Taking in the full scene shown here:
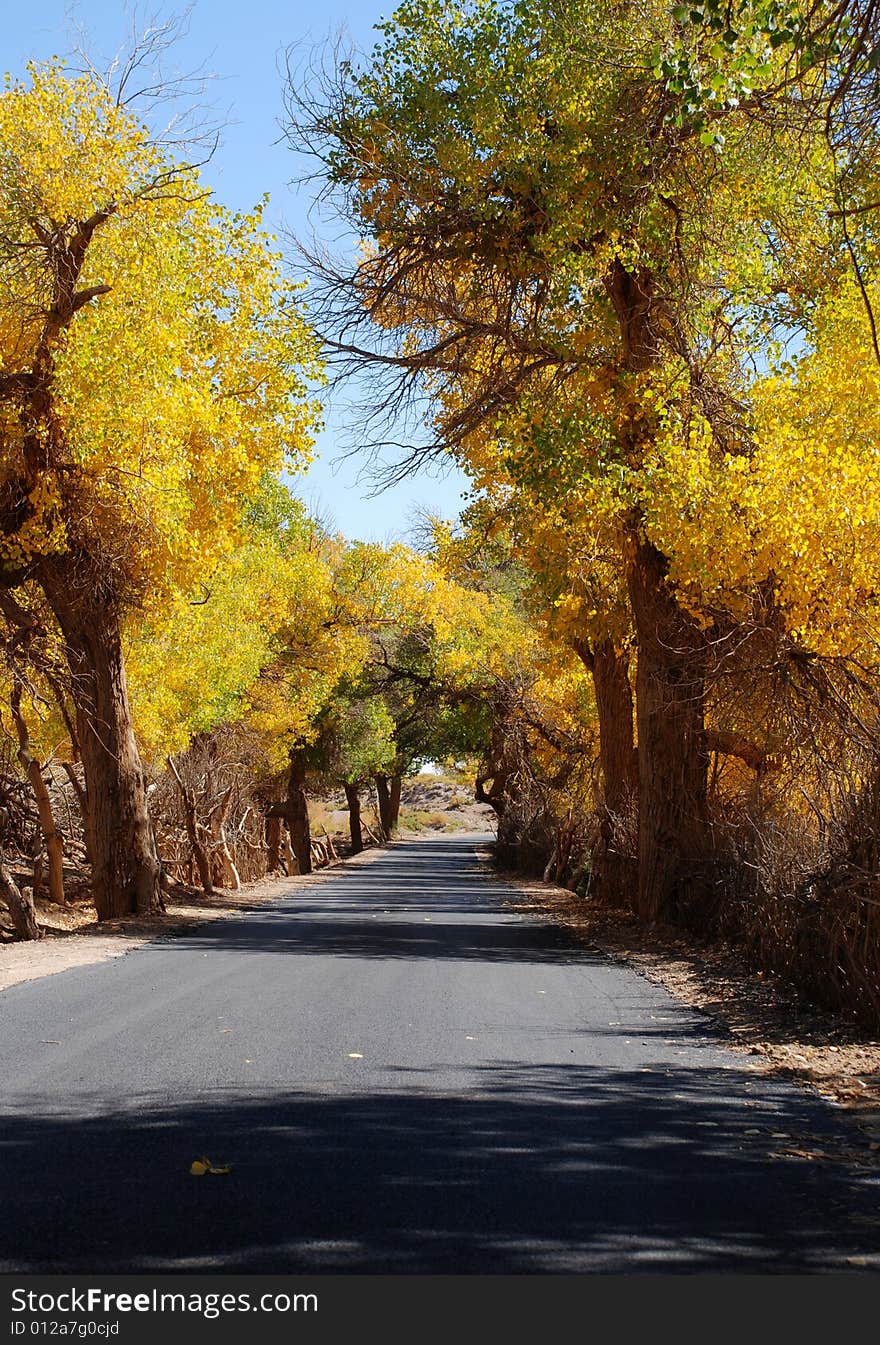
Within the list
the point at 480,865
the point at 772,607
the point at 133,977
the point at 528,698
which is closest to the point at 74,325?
the point at 133,977

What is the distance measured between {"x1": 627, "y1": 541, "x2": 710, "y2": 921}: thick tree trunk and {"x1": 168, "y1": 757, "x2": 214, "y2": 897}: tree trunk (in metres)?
13.9

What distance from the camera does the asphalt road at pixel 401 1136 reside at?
15.4ft

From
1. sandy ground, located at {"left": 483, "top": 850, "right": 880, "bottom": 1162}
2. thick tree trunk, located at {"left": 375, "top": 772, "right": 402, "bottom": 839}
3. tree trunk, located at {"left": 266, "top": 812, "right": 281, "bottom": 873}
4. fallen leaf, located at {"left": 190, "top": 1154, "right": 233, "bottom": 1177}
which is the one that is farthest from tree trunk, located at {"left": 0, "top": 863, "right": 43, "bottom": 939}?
thick tree trunk, located at {"left": 375, "top": 772, "right": 402, "bottom": 839}

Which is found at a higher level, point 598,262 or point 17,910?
point 598,262

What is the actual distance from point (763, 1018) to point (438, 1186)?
216 inches

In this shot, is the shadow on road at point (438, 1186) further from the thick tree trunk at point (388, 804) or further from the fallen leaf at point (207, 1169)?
the thick tree trunk at point (388, 804)

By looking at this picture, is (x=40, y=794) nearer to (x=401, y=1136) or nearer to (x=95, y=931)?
(x=95, y=931)

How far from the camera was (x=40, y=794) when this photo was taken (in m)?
22.5

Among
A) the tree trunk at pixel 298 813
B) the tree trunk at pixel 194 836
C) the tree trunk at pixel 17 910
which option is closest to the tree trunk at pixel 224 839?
the tree trunk at pixel 194 836

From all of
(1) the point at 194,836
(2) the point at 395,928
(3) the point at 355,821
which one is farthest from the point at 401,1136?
(3) the point at 355,821

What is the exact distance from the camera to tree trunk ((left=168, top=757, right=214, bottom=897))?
2886 centimetres

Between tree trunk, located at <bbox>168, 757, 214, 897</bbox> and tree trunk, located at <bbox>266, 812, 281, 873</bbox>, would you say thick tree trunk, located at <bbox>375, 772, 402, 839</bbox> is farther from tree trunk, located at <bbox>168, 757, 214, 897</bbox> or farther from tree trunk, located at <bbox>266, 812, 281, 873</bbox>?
tree trunk, located at <bbox>168, 757, 214, 897</bbox>

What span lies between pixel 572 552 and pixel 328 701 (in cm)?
2131

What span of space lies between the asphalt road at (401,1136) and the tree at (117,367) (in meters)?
7.01
